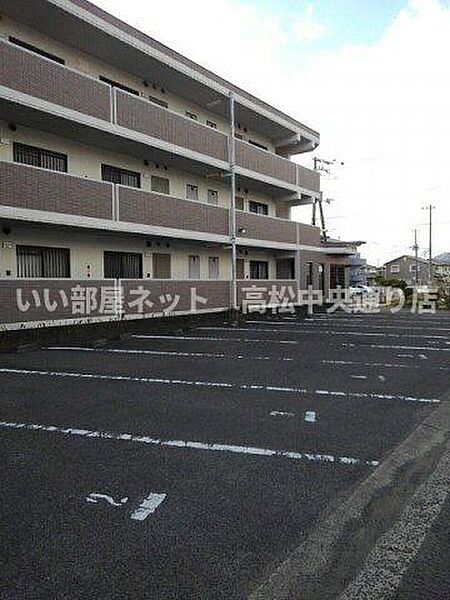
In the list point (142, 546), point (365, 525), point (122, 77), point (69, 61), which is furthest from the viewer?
point (122, 77)

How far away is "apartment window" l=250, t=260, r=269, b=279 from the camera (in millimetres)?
17836

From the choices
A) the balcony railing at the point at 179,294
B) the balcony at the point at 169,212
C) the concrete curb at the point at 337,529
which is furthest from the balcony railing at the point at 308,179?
the concrete curb at the point at 337,529

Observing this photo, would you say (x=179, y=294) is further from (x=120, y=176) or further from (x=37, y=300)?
(x=37, y=300)

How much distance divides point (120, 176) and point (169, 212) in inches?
68.4

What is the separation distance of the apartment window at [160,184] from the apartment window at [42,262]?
12.0ft

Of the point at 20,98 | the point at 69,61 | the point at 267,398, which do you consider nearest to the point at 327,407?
the point at 267,398

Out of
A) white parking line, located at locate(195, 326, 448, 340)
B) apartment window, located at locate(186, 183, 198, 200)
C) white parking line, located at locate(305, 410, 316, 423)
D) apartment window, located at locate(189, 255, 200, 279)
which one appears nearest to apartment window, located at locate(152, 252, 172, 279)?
apartment window, located at locate(189, 255, 200, 279)

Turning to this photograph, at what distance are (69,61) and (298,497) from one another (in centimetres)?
1190

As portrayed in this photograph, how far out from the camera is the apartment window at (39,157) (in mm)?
10156

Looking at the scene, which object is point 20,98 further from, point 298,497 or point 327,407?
point 298,497

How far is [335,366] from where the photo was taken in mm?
7285

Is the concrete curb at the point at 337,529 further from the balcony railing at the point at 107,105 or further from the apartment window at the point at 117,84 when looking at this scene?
the apartment window at the point at 117,84

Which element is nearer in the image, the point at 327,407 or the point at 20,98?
the point at 327,407

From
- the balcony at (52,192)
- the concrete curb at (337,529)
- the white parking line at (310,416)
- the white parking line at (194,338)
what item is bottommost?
the concrete curb at (337,529)
